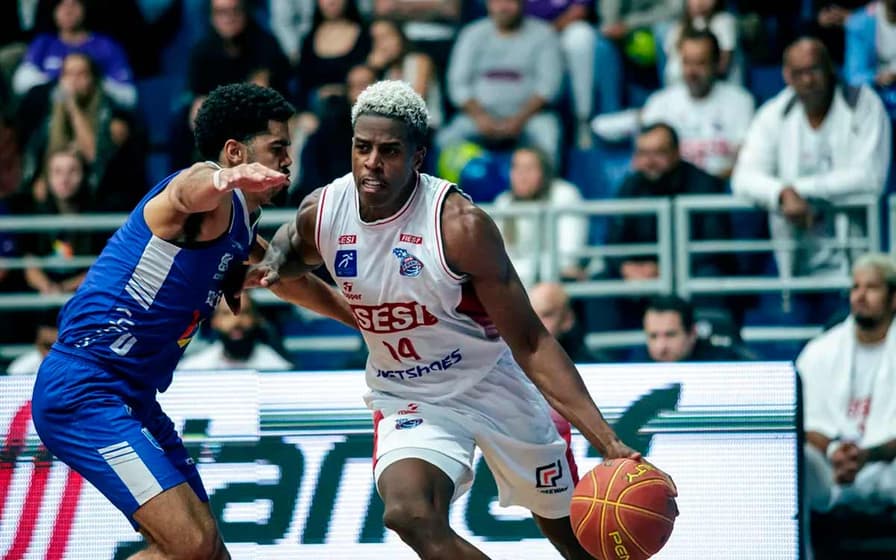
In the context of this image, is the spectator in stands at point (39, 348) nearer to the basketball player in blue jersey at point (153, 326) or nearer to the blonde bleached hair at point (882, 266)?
the basketball player in blue jersey at point (153, 326)

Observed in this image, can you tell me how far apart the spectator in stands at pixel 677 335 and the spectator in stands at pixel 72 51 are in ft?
16.1

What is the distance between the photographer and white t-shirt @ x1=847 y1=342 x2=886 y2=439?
344 inches

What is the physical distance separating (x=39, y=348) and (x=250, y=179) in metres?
5.45

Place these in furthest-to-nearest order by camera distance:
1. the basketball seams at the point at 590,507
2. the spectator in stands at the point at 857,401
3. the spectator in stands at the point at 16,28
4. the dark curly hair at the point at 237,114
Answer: the spectator in stands at the point at 16,28 < the spectator in stands at the point at 857,401 < the dark curly hair at the point at 237,114 < the basketball seams at the point at 590,507

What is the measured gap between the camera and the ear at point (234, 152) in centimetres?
581

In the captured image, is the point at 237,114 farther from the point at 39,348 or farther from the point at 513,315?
the point at 39,348

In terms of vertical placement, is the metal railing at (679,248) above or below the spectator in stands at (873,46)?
below

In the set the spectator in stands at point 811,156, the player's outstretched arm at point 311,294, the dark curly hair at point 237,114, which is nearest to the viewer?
the dark curly hair at point 237,114

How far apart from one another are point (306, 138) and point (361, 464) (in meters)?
4.30

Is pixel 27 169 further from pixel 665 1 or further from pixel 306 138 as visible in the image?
pixel 665 1

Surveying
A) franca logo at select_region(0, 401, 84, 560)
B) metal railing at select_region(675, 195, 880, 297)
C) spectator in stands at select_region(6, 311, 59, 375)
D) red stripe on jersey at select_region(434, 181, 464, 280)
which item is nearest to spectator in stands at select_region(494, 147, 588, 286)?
metal railing at select_region(675, 195, 880, 297)

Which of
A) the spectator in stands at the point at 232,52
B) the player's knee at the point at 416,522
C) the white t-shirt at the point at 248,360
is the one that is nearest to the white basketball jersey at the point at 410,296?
the player's knee at the point at 416,522

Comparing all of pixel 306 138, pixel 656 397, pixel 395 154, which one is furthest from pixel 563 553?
pixel 306 138

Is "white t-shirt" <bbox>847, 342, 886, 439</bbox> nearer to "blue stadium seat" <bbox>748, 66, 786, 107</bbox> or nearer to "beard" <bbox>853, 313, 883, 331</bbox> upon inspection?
"beard" <bbox>853, 313, 883, 331</bbox>
